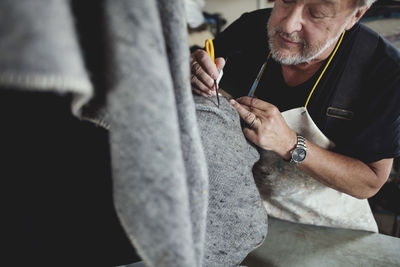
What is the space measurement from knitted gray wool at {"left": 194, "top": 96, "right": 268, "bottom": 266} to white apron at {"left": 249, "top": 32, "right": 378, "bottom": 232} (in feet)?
0.93

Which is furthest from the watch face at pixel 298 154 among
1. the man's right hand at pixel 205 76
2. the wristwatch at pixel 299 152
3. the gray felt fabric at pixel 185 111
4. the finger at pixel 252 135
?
the gray felt fabric at pixel 185 111

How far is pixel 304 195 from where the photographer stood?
0.76m

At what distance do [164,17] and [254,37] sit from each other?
76cm

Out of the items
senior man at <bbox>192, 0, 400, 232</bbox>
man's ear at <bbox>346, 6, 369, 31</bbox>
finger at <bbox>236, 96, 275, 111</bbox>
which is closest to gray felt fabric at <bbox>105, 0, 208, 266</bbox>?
senior man at <bbox>192, 0, 400, 232</bbox>

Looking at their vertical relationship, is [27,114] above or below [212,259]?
above

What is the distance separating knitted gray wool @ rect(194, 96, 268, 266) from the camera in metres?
0.44

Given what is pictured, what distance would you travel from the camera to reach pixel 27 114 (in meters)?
0.30

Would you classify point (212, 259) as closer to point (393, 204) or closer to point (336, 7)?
point (336, 7)

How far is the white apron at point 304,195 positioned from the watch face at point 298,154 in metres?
0.09

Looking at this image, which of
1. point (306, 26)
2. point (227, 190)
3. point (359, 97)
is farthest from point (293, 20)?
point (227, 190)

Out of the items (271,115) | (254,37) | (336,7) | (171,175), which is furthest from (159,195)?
(254,37)

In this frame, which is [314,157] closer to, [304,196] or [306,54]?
[304,196]

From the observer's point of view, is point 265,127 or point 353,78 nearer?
point 265,127

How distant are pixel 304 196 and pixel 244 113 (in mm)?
413
